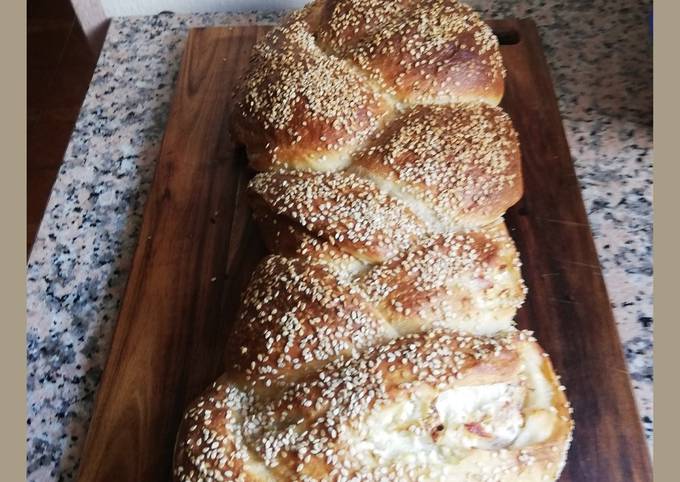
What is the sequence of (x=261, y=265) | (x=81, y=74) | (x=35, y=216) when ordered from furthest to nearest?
(x=81, y=74) < (x=35, y=216) < (x=261, y=265)

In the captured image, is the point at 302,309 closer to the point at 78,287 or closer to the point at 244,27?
the point at 78,287

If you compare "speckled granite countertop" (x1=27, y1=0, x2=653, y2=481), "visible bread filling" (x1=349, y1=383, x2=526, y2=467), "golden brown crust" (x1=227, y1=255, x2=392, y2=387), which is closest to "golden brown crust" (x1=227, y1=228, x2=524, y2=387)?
"golden brown crust" (x1=227, y1=255, x2=392, y2=387)

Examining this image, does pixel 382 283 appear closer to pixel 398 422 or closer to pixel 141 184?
pixel 398 422

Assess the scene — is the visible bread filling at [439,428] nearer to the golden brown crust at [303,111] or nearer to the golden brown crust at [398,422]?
the golden brown crust at [398,422]

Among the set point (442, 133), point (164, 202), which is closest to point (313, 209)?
point (442, 133)

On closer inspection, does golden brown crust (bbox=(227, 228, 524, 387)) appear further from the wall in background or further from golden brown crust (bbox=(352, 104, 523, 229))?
the wall in background
